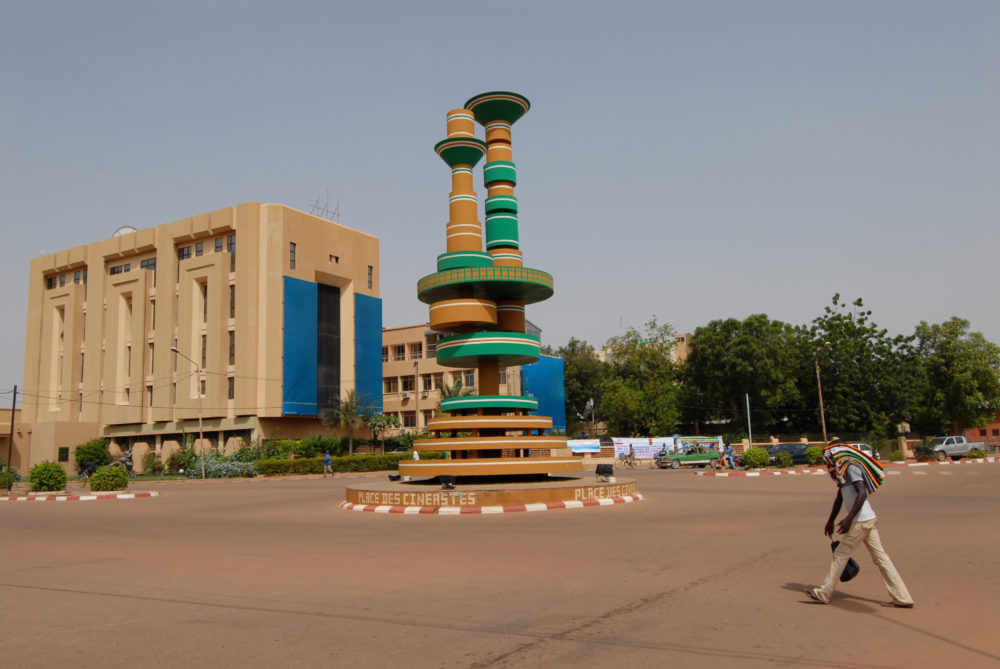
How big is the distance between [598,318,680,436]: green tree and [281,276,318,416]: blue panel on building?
2825 cm

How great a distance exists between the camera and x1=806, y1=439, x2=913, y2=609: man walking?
6.48 metres

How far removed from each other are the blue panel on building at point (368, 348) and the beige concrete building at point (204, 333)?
0.14 m

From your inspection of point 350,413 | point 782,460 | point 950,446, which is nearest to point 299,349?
point 350,413

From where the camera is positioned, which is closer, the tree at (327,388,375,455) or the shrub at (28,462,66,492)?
the shrub at (28,462,66,492)

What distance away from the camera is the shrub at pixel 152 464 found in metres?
53.0

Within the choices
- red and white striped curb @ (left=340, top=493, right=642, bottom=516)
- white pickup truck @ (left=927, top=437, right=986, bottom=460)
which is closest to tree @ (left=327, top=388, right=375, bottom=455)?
red and white striped curb @ (left=340, top=493, right=642, bottom=516)

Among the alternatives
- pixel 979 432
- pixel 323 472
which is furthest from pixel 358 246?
pixel 979 432

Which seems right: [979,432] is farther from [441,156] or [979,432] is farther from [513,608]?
[513,608]

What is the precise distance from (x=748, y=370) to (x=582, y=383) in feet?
88.9

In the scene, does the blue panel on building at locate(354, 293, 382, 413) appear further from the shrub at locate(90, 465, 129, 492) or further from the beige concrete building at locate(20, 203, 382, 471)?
the shrub at locate(90, 465, 129, 492)

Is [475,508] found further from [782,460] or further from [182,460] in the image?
[182,460]

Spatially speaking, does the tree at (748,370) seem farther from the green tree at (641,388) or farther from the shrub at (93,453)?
the shrub at (93,453)

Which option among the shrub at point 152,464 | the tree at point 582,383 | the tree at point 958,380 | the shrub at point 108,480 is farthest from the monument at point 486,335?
the tree at point 582,383

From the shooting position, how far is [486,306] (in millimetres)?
23312
